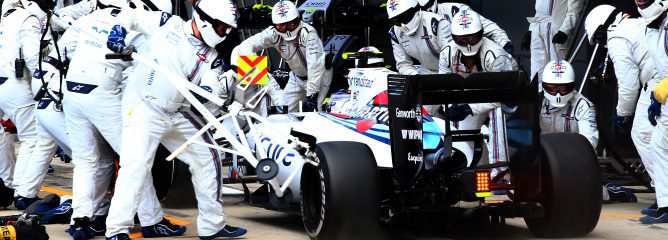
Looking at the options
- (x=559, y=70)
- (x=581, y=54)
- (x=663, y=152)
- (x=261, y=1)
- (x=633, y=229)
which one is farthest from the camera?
(x=261, y=1)

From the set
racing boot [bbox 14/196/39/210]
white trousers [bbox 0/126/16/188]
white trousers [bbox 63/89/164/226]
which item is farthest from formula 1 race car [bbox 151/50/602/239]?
white trousers [bbox 0/126/16/188]

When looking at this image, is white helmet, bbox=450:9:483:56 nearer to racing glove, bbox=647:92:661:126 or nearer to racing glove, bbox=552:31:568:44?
racing glove, bbox=552:31:568:44

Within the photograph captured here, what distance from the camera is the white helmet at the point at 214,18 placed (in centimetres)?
967

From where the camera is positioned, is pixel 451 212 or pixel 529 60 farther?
pixel 529 60

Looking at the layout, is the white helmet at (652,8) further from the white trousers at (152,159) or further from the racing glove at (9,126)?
the racing glove at (9,126)

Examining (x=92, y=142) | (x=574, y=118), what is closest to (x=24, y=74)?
(x=92, y=142)

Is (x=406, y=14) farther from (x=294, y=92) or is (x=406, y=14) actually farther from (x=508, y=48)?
(x=294, y=92)

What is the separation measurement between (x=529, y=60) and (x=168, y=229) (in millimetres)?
6950

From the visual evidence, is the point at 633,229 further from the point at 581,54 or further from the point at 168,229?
the point at 581,54

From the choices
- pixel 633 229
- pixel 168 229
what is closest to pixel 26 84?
pixel 168 229

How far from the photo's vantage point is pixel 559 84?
1256cm

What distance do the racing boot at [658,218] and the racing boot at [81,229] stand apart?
4.47m

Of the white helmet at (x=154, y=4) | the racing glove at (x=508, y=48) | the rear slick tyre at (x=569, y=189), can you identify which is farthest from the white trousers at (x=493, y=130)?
the white helmet at (x=154, y=4)

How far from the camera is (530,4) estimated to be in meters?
16.1
